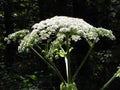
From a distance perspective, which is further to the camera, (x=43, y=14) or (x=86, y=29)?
(x=43, y=14)

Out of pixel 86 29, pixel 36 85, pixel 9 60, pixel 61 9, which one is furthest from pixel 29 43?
pixel 9 60

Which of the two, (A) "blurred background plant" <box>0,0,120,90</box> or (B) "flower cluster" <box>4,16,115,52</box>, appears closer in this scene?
(B) "flower cluster" <box>4,16,115,52</box>

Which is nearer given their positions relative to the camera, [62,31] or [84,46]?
[62,31]

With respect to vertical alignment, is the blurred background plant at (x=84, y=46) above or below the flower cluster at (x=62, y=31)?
below

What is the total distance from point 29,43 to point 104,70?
20.9 ft

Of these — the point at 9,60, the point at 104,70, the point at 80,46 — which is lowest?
the point at 9,60

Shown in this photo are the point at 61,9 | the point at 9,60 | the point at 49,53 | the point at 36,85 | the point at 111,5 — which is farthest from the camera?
the point at 9,60

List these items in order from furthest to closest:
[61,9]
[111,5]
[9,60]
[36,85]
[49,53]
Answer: [9,60], [111,5], [61,9], [36,85], [49,53]

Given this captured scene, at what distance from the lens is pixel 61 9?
9.62 metres

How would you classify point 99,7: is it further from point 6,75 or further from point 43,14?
point 6,75

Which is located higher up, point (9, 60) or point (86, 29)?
point (86, 29)

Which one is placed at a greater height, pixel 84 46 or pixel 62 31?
pixel 62 31

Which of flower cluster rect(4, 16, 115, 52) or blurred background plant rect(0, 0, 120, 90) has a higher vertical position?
flower cluster rect(4, 16, 115, 52)

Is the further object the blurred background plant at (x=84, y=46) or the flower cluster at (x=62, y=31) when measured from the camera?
the blurred background plant at (x=84, y=46)
